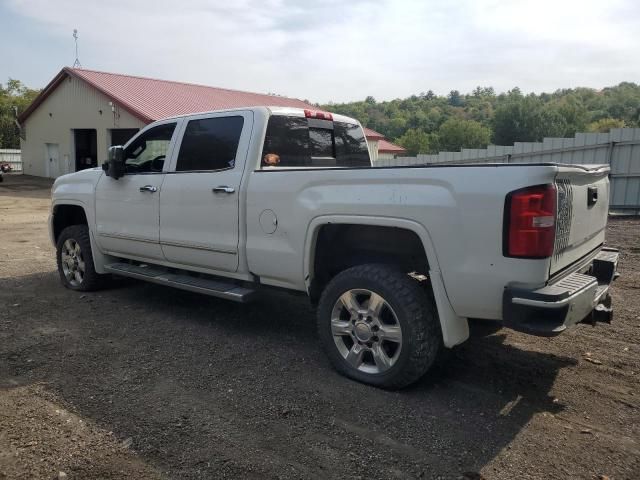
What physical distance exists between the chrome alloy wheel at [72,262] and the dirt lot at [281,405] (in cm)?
97

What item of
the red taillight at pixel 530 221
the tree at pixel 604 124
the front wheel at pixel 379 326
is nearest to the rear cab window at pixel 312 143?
the front wheel at pixel 379 326

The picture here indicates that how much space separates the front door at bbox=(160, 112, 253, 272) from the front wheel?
119 cm

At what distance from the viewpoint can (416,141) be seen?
2571 inches

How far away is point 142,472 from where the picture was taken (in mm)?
2826

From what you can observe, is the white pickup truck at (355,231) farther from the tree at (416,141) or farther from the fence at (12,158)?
the tree at (416,141)

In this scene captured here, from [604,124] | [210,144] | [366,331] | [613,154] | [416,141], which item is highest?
[604,124]

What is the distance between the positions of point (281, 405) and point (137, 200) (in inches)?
119

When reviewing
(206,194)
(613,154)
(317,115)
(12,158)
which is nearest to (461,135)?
(12,158)

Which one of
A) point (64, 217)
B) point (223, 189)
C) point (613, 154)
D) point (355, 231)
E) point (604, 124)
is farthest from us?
point (604, 124)

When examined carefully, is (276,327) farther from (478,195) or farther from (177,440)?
(478,195)

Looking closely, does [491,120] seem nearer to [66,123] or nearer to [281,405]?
[66,123]

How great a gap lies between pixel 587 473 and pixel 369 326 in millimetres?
1569

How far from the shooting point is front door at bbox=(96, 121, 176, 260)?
545cm

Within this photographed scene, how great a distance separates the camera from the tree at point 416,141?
64250 mm
